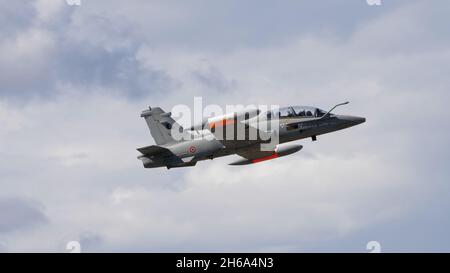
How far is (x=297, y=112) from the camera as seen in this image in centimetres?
6869

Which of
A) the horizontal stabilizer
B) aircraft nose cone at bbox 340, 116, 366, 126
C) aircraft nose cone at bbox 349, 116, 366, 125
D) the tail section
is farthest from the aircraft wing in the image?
aircraft nose cone at bbox 349, 116, 366, 125

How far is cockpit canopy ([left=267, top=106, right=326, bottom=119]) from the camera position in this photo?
68.1m

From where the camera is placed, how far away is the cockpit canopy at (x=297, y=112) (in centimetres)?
6812

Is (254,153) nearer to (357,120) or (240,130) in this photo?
(240,130)

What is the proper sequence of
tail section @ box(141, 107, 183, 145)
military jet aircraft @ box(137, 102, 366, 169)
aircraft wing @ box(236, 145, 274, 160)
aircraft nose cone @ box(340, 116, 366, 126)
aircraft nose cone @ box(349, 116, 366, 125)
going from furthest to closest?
tail section @ box(141, 107, 183, 145), aircraft wing @ box(236, 145, 274, 160), aircraft nose cone @ box(349, 116, 366, 125), aircraft nose cone @ box(340, 116, 366, 126), military jet aircraft @ box(137, 102, 366, 169)

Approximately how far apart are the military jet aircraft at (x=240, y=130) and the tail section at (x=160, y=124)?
4.4 inches

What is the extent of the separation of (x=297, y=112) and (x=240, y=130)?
4.72m

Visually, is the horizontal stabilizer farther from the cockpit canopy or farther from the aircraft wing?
the cockpit canopy

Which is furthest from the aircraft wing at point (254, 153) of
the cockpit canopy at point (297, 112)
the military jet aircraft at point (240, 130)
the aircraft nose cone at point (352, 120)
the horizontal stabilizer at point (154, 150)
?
the aircraft nose cone at point (352, 120)

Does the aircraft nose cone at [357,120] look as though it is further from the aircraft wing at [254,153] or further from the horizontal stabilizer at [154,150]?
the horizontal stabilizer at [154,150]
